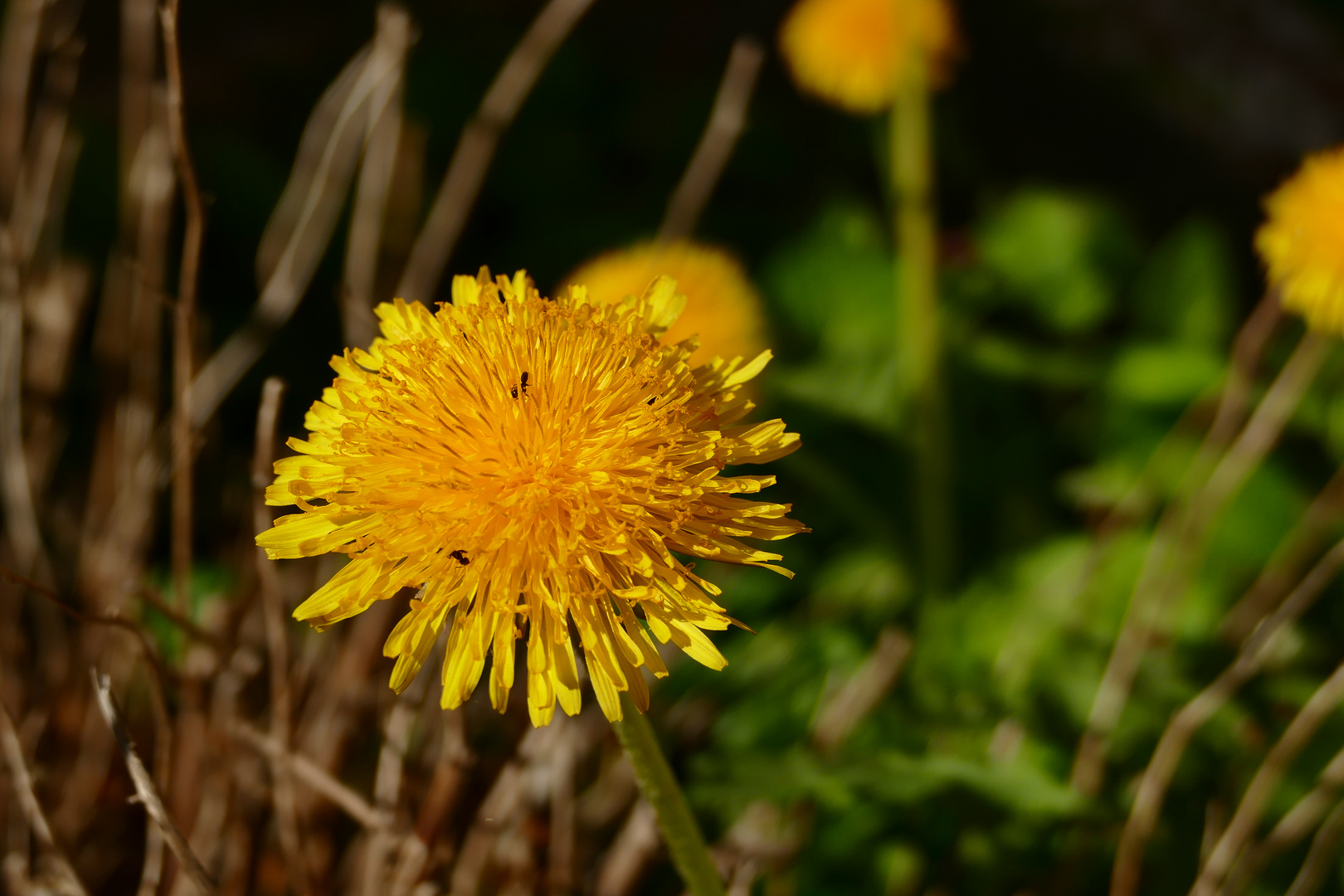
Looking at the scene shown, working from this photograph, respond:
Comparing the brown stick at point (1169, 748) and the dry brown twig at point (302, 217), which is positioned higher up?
the dry brown twig at point (302, 217)

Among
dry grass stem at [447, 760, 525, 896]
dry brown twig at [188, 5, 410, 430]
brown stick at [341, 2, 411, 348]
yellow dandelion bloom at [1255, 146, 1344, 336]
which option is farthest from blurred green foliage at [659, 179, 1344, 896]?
dry brown twig at [188, 5, 410, 430]

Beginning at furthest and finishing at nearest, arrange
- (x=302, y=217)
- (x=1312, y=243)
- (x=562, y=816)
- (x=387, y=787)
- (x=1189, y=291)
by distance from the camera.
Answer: (x=1189, y=291)
(x=302, y=217)
(x=1312, y=243)
(x=562, y=816)
(x=387, y=787)

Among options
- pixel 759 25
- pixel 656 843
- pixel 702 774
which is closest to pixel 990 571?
pixel 702 774

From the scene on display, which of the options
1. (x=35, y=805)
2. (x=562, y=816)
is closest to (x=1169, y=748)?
(x=562, y=816)

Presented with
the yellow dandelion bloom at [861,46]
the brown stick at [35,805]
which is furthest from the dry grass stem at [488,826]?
the yellow dandelion bloom at [861,46]

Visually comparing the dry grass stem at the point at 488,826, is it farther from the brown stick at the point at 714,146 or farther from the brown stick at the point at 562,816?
the brown stick at the point at 714,146

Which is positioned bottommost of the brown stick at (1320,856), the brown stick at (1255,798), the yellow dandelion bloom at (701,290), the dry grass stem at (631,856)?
the brown stick at (1320,856)

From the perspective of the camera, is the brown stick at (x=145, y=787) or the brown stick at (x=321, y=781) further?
the brown stick at (x=321, y=781)

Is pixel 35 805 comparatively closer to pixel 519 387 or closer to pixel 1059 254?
pixel 519 387

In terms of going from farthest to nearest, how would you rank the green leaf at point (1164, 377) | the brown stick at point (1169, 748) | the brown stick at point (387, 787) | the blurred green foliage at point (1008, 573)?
the green leaf at point (1164, 377)
the blurred green foliage at point (1008, 573)
the brown stick at point (1169, 748)
the brown stick at point (387, 787)
